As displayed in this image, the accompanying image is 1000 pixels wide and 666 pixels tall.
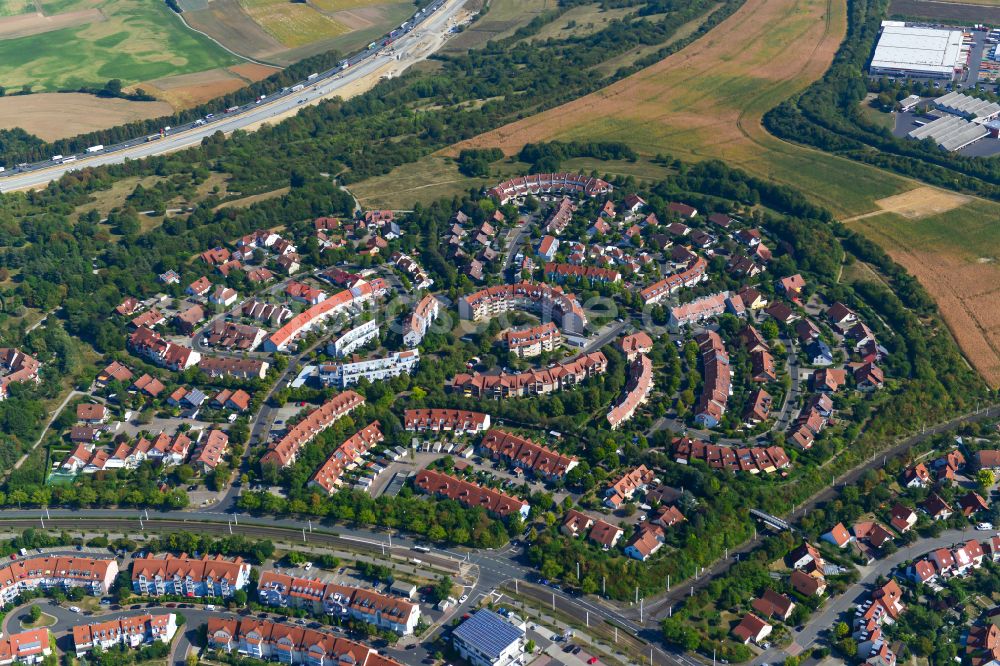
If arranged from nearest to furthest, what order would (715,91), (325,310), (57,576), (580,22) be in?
(57,576), (325,310), (715,91), (580,22)

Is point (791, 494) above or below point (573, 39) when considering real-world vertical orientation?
below

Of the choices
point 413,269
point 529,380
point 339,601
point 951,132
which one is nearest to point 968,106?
point 951,132

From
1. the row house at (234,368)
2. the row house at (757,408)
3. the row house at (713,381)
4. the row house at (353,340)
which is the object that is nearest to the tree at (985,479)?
the row house at (757,408)

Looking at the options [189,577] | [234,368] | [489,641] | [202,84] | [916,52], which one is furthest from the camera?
[202,84]

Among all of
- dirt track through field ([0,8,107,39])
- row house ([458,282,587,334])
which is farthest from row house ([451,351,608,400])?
dirt track through field ([0,8,107,39])

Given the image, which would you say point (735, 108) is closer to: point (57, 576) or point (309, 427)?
point (309, 427)

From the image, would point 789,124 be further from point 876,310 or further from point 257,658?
point 257,658

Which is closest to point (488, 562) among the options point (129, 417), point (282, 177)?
point (129, 417)
